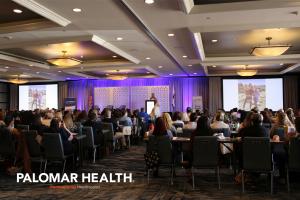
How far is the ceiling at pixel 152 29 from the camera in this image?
533 centimetres

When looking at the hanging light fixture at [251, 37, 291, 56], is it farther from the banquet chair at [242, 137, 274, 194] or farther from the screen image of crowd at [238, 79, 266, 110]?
the screen image of crowd at [238, 79, 266, 110]

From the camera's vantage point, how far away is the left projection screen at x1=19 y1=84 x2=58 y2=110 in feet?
65.4

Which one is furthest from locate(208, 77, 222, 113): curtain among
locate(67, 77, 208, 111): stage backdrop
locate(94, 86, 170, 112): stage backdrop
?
locate(94, 86, 170, 112): stage backdrop

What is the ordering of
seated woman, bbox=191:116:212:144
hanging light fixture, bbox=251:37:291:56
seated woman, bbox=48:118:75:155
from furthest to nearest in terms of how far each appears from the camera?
hanging light fixture, bbox=251:37:291:56 < seated woman, bbox=48:118:75:155 < seated woman, bbox=191:116:212:144

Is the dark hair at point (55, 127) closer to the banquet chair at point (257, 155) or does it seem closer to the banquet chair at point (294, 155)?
the banquet chair at point (257, 155)

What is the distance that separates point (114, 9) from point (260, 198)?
12.9 ft

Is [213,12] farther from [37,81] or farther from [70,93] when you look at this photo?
[37,81]

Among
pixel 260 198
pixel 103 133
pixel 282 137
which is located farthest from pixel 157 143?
pixel 103 133

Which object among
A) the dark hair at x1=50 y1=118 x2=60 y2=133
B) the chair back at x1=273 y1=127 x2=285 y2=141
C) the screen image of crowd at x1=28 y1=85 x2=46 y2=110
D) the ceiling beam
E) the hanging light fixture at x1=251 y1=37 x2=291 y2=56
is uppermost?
the ceiling beam

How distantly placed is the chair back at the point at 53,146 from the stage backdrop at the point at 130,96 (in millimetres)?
12331

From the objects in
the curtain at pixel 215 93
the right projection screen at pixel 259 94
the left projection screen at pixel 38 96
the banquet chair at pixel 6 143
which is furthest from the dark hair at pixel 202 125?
the left projection screen at pixel 38 96

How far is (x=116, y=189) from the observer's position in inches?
210

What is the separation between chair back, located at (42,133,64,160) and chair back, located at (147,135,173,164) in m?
1.77

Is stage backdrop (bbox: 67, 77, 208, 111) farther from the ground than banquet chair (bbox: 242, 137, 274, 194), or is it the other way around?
stage backdrop (bbox: 67, 77, 208, 111)
